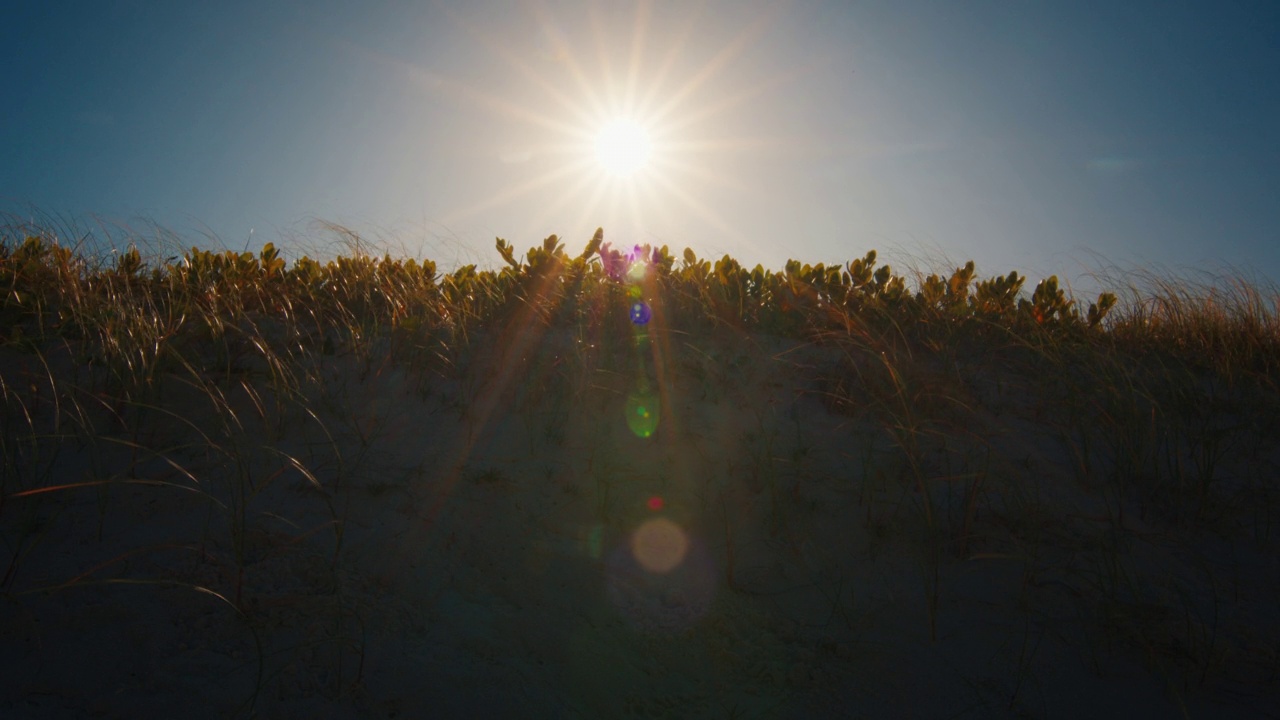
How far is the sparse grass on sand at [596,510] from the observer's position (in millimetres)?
1841

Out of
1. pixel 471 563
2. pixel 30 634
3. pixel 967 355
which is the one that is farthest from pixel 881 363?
pixel 30 634

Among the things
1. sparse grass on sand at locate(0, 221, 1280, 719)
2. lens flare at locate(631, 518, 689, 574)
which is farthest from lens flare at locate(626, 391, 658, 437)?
lens flare at locate(631, 518, 689, 574)

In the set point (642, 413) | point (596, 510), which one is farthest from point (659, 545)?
point (642, 413)

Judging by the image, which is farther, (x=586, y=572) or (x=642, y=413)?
(x=642, y=413)

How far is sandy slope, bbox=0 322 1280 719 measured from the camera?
1764 millimetres

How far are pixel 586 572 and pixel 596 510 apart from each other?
341 mm

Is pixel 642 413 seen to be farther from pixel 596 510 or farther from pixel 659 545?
pixel 659 545

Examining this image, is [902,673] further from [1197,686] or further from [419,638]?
[419,638]

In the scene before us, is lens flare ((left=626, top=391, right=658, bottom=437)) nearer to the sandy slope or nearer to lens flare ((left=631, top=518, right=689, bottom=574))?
the sandy slope

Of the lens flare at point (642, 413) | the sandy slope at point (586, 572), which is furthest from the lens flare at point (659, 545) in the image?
the lens flare at point (642, 413)

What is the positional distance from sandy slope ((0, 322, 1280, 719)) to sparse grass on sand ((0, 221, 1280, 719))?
1 centimetres

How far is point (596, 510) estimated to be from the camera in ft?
8.75

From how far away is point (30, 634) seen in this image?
164 cm

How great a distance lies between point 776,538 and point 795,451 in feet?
1.72
